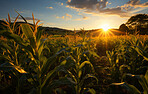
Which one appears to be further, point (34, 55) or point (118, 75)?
point (118, 75)

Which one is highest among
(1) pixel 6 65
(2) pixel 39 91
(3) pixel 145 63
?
(1) pixel 6 65

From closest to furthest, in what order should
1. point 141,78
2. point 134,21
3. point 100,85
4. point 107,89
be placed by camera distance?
point 141,78 < point 107,89 < point 100,85 < point 134,21

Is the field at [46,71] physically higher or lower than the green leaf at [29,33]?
lower

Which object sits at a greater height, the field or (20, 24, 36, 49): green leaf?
(20, 24, 36, 49): green leaf

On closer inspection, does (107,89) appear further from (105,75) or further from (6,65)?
(6,65)

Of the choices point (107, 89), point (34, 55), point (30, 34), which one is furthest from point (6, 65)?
point (107, 89)

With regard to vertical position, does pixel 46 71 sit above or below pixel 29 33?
below

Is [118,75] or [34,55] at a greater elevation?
[34,55]

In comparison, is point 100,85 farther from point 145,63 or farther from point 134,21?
point 134,21

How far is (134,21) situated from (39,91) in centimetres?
3526

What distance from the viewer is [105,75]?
109 inches

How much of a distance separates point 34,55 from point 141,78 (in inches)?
58.5

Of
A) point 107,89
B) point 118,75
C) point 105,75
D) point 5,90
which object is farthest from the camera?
point 105,75

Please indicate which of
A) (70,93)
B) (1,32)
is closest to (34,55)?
(1,32)
